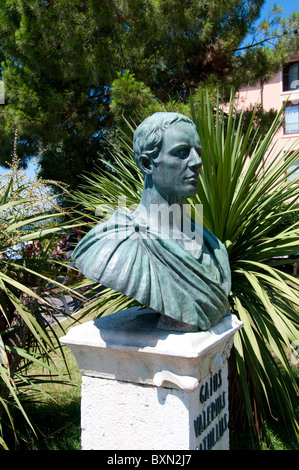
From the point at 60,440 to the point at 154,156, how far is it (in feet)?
7.16

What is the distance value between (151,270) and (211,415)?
85 centimetres

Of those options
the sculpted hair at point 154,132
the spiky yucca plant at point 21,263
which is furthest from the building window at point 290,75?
the sculpted hair at point 154,132

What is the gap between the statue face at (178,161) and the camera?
1877 millimetres

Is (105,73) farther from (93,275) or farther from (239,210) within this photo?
(93,275)

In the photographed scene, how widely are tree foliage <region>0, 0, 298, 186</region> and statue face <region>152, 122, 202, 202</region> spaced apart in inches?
134

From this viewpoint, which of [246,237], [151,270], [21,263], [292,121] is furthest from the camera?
[292,121]

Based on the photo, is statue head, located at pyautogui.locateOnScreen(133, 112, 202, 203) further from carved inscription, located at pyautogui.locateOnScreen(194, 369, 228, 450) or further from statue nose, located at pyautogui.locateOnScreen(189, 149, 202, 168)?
carved inscription, located at pyautogui.locateOnScreen(194, 369, 228, 450)

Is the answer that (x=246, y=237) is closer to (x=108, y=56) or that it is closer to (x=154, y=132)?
(x=154, y=132)

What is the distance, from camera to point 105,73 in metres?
5.96

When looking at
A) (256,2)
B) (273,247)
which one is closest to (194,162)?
(273,247)

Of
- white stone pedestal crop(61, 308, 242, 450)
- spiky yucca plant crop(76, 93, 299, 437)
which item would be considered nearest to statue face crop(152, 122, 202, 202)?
white stone pedestal crop(61, 308, 242, 450)

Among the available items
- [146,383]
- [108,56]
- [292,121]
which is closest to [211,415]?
[146,383]

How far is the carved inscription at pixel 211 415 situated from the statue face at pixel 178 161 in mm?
937

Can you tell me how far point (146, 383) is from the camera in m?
1.91
